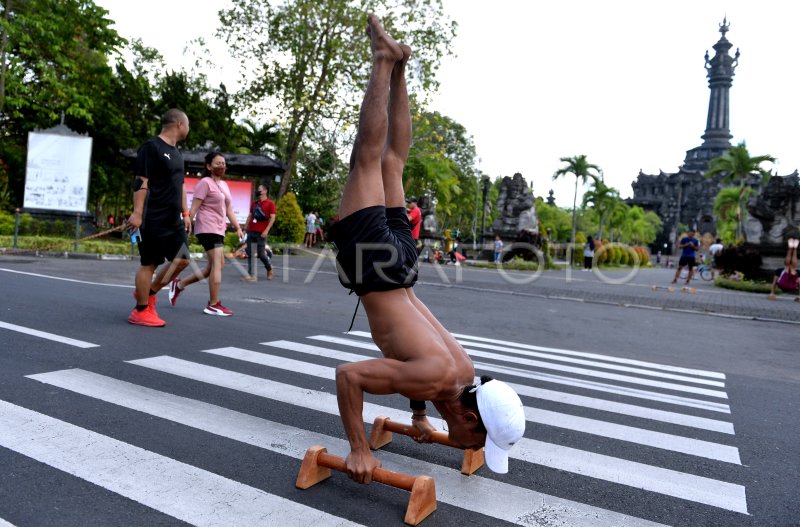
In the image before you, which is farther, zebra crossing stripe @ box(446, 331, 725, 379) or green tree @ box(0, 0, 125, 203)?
green tree @ box(0, 0, 125, 203)

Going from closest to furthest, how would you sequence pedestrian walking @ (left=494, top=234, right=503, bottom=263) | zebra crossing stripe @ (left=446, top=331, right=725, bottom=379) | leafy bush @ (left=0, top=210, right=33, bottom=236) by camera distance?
zebra crossing stripe @ (left=446, top=331, right=725, bottom=379), leafy bush @ (left=0, top=210, right=33, bottom=236), pedestrian walking @ (left=494, top=234, right=503, bottom=263)

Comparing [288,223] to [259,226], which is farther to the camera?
[288,223]

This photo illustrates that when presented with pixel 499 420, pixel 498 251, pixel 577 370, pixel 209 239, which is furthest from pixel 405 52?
pixel 498 251

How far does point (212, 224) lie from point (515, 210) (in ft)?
90.3

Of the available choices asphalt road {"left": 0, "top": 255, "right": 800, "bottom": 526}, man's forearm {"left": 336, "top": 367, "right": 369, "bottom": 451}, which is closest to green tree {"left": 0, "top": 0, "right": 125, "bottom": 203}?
asphalt road {"left": 0, "top": 255, "right": 800, "bottom": 526}

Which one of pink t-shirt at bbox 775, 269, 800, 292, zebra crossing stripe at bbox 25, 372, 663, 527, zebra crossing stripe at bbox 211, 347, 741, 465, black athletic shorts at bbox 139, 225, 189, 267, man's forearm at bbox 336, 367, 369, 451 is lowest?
zebra crossing stripe at bbox 25, 372, 663, 527

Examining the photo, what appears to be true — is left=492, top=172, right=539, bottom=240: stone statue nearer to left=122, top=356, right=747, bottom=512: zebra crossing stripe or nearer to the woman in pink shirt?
the woman in pink shirt

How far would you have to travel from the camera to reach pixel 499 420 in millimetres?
2559

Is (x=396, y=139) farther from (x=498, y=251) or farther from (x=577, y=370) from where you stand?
(x=498, y=251)

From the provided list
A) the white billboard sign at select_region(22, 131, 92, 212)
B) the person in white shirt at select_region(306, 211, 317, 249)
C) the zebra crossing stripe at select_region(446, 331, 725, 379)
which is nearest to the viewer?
the zebra crossing stripe at select_region(446, 331, 725, 379)

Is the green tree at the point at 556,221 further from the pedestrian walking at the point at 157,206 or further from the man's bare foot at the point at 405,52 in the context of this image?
the man's bare foot at the point at 405,52

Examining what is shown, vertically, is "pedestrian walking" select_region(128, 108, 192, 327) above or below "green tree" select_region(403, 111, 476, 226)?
below

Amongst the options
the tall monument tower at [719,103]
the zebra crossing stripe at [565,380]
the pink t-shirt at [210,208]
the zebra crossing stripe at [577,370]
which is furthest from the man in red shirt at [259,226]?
the tall monument tower at [719,103]

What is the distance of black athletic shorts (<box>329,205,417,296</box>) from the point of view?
297 centimetres
